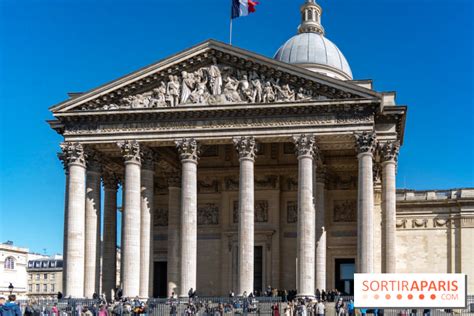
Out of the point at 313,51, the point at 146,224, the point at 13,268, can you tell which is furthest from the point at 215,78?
the point at 13,268

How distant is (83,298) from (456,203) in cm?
3181

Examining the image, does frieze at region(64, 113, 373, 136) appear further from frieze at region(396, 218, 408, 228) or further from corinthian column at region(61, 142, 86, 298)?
frieze at region(396, 218, 408, 228)

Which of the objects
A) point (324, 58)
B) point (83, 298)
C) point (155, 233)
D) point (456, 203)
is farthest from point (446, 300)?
point (324, 58)

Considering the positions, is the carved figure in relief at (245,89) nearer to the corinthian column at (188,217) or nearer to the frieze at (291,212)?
the corinthian column at (188,217)

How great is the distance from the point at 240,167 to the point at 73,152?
11.0m

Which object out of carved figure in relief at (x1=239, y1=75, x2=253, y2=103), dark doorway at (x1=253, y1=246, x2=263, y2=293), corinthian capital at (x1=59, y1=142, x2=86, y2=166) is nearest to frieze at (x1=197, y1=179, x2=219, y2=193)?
dark doorway at (x1=253, y1=246, x2=263, y2=293)

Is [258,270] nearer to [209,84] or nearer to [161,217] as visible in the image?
[161,217]

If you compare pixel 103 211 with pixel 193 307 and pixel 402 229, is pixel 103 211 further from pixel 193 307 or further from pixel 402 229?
pixel 402 229

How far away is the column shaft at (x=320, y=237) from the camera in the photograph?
57.7 metres

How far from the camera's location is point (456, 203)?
7031 cm

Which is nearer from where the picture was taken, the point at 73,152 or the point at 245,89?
the point at 245,89

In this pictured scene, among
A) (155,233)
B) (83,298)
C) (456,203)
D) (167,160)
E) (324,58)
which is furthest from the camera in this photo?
Answer: (324,58)

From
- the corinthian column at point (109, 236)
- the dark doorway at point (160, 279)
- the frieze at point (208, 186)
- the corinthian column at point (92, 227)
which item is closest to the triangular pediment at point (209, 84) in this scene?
the corinthian column at point (92, 227)

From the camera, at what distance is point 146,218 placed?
58.2m
